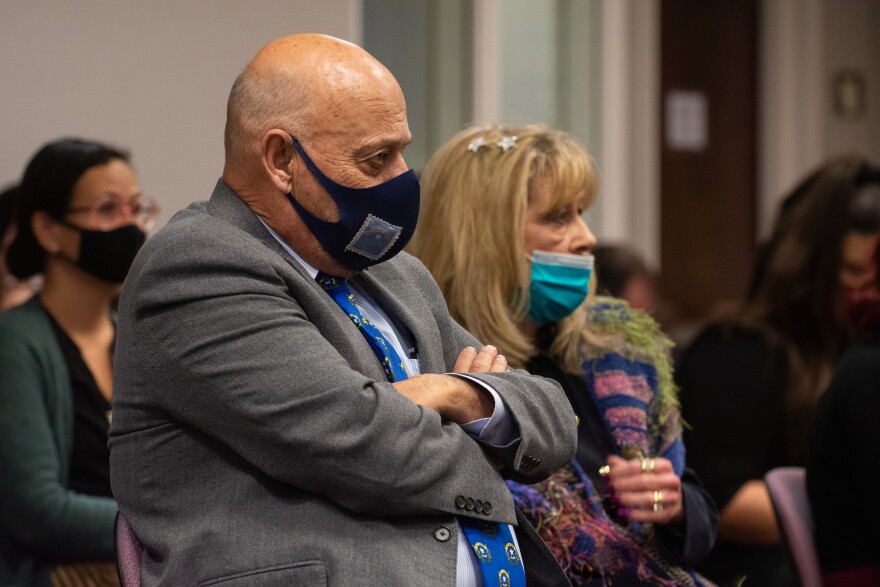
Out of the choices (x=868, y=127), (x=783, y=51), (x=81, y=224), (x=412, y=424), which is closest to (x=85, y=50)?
(x=81, y=224)

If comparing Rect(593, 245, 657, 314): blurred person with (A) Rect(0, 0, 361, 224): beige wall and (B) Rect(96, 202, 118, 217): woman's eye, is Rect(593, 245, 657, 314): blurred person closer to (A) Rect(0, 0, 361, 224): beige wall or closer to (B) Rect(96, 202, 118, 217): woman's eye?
(A) Rect(0, 0, 361, 224): beige wall

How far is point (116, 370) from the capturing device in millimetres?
1870

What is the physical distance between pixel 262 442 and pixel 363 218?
1.32 feet

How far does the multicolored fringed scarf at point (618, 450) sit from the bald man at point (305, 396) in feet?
1.25

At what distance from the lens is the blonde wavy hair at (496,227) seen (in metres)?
2.63

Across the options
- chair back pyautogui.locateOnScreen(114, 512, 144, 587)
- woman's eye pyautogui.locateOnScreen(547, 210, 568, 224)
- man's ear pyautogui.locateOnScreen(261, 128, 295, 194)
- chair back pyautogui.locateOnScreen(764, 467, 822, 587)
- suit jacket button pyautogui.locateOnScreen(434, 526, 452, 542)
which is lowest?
chair back pyautogui.locateOnScreen(764, 467, 822, 587)

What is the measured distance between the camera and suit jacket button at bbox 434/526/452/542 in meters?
1.83

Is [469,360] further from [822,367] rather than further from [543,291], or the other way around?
[822,367]

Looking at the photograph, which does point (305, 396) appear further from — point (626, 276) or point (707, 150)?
point (707, 150)

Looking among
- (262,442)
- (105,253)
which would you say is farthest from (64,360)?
(262,442)

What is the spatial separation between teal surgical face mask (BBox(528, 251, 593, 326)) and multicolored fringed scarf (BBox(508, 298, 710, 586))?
0.40 feet

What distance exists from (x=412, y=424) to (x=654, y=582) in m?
0.95

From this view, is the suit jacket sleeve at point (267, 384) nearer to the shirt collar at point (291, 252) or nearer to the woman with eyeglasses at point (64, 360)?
the shirt collar at point (291, 252)

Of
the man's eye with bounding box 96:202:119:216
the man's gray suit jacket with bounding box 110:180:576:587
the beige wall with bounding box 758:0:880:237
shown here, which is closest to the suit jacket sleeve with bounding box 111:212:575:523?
the man's gray suit jacket with bounding box 110:180:576:587
